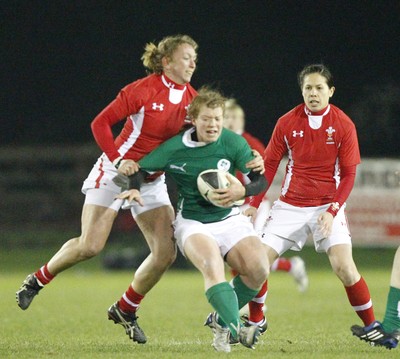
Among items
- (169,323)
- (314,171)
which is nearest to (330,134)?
(314,171)

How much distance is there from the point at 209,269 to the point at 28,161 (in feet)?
56.3

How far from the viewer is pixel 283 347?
7.28m

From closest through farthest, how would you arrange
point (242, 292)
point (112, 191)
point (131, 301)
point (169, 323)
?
point (242, 292), point (112, 191), point (131, 301), point (169, 323)

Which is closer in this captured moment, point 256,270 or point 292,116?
point 256,270

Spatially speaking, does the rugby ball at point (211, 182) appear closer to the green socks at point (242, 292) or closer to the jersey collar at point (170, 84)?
the green socks at point (242, 292)

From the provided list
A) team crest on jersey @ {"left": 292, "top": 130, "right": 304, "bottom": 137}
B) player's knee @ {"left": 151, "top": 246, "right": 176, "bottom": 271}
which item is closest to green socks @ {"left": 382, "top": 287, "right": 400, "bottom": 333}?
team crest on jersey @ {"left": 292, "top": 130, "right": 304, "bottom": 137}

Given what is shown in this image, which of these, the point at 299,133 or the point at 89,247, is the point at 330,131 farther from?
the point at 89,247

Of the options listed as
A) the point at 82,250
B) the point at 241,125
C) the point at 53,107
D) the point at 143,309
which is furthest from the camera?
the point at 53,107

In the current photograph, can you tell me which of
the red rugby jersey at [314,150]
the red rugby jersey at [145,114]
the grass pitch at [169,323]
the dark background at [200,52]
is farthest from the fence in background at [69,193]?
the red rugby jersey at [145,114]

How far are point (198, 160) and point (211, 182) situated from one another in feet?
0.81

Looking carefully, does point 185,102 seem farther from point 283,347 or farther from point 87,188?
point 283,347

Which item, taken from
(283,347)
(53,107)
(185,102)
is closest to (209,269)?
(283,347)

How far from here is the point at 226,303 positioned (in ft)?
21.8

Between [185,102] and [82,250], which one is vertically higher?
[185,102]
